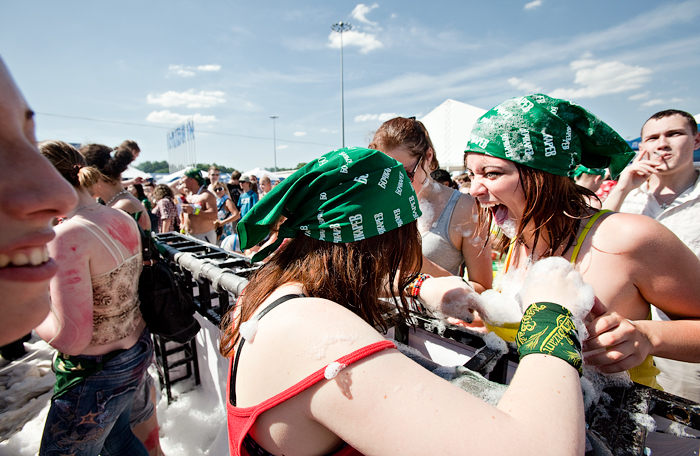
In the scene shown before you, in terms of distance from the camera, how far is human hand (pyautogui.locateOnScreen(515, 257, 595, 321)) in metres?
0.96

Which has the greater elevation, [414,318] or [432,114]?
[432,114]

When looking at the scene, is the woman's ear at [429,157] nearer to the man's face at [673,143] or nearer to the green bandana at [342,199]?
the green bandana at [342,199]

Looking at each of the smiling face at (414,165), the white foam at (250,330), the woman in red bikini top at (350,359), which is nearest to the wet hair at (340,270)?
the woman in red bikini top at (350,359)

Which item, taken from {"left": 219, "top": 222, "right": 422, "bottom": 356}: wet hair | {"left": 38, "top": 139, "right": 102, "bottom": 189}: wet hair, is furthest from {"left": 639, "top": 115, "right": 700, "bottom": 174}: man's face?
{"left": 38, "top": 139, "right": 102, "bottom": 189}: wet hair

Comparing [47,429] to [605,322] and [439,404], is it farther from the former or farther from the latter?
[605,322]

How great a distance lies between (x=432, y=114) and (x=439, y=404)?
10.6 metres

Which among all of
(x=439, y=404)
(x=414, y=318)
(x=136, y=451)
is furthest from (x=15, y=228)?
(x=136, y=451)

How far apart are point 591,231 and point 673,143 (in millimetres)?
2165

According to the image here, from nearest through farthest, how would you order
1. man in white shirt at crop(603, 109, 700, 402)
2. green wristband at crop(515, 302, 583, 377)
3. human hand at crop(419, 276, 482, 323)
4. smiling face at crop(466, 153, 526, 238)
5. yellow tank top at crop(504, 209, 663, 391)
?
green wristband at crop(515, 302, 583, 377)
yellow tank top at crop(504, 209, 663, 391)
smiling face at crop(466, 153, 526, 238)
human hand at crop(419, 276, 482, 323)
man in white shirt at crop(603, 109, 700, 402)

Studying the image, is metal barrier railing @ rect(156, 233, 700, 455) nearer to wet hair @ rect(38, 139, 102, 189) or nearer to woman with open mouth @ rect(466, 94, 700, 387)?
woman with open mouth @ rect(466, 94, 700, 387)

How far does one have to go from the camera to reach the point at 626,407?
892mm

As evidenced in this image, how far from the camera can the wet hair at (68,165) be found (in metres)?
2.06

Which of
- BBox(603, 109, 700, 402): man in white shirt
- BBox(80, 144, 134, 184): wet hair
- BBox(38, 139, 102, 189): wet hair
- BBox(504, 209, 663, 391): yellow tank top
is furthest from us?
BBox(80, 144, 134, 184): wet hair

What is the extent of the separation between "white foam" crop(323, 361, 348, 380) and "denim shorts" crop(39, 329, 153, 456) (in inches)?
71.7
